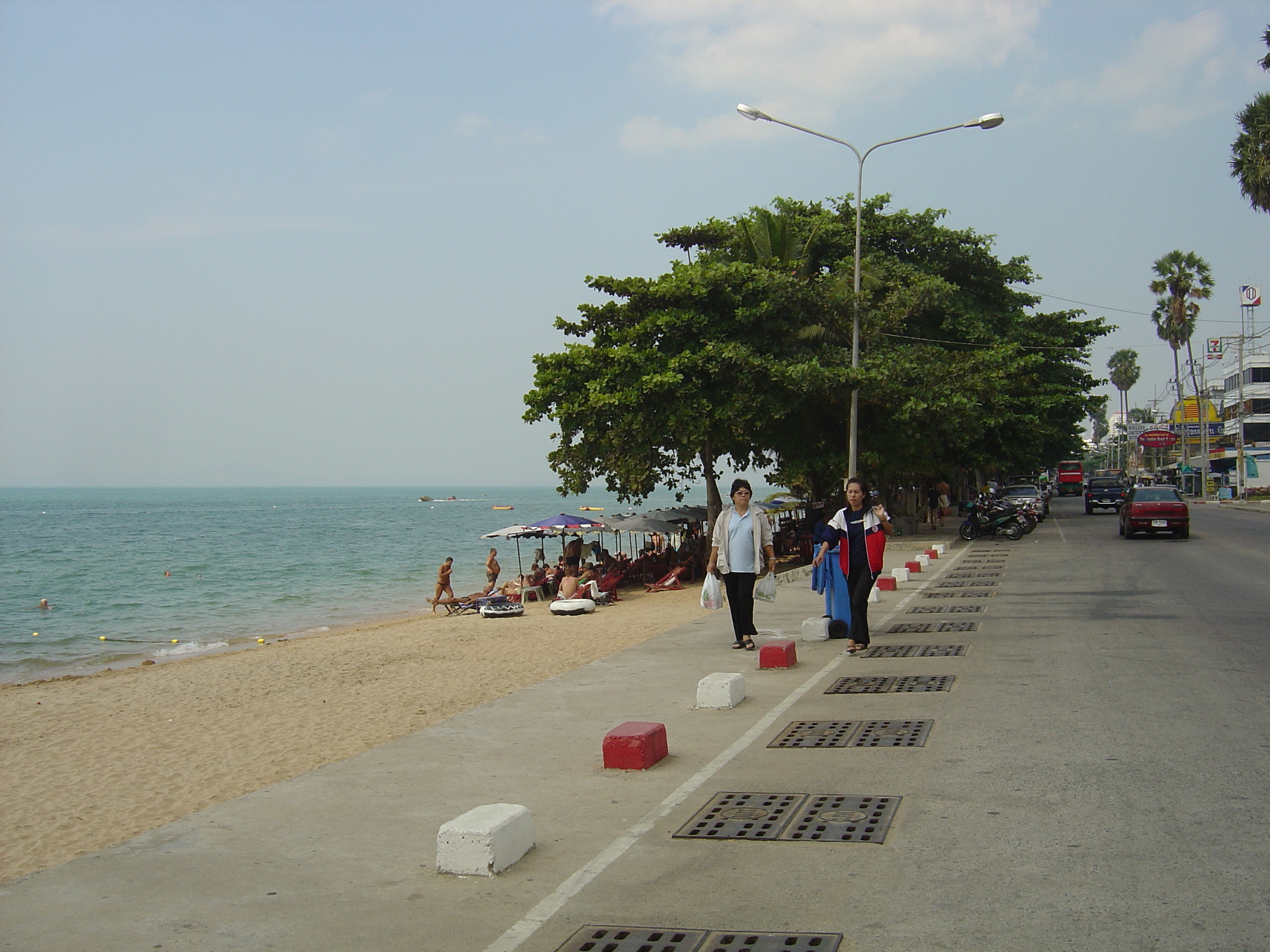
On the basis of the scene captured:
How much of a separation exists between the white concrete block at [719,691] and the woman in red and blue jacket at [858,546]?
2590 mm

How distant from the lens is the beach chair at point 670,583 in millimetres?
25812

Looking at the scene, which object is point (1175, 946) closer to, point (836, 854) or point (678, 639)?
point (836, 854)

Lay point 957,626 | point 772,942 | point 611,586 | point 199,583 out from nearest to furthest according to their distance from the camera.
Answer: point 772,942 → point 957,626 → point 611,586 → point 199,583

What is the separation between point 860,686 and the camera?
890 cm

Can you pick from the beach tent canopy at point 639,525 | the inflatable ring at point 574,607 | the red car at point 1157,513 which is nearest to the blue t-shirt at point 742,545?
the inflatable ring at point 574,607

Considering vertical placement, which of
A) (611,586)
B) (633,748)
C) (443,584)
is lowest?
(443,584)

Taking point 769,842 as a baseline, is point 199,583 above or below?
below

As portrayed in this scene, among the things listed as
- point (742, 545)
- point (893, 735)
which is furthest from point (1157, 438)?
point (893, 735)

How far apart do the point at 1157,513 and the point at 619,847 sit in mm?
26954

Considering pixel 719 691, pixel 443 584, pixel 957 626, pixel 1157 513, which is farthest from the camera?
pixel 1157 513

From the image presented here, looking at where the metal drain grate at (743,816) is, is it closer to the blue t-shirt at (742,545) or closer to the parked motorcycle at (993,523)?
the blue t-shirt at (742,545)

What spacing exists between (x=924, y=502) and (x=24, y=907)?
156 ft

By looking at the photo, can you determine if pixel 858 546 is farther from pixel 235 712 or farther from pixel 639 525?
pixel 639 525

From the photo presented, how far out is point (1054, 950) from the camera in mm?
3549
